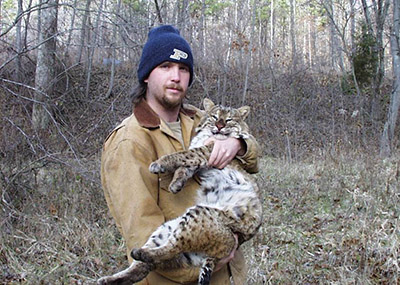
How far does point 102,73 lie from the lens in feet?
63.8

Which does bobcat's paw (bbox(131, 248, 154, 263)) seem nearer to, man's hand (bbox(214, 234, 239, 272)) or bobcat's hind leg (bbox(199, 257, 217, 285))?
bobcat's hind leg (bbox(199, 257, 217, 285))

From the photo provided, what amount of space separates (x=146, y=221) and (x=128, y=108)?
7.13 m

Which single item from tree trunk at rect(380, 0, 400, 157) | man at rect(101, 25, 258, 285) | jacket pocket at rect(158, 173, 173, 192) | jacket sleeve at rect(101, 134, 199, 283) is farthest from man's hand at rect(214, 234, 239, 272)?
tree trunk at rect(380, 0, 400, 157)

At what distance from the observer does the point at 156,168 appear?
2615mm

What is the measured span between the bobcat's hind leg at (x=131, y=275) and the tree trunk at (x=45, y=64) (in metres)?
3.83

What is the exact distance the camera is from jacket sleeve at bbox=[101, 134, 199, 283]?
2418 millimetres

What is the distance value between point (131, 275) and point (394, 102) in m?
12.4

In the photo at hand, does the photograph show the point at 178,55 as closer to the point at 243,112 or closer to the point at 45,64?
the point at 243,112

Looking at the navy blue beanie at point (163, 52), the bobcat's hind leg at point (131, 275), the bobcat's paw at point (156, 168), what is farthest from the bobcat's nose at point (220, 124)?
the bobcat's hind leg at point (131, 275)

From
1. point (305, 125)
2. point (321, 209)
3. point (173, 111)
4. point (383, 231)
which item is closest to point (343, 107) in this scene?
point (305, 125)

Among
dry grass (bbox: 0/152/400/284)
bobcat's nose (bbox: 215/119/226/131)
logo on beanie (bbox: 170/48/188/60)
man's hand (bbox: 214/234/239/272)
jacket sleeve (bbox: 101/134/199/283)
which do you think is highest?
logo on beanie (bbox: 170/48/188/60)

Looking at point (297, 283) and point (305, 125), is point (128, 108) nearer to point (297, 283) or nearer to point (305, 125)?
point (297, 283)

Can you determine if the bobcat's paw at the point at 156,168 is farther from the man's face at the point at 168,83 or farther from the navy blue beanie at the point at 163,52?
the navy blue beanie at the point at 163,52

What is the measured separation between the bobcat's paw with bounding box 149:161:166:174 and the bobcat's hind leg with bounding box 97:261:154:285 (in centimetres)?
55
